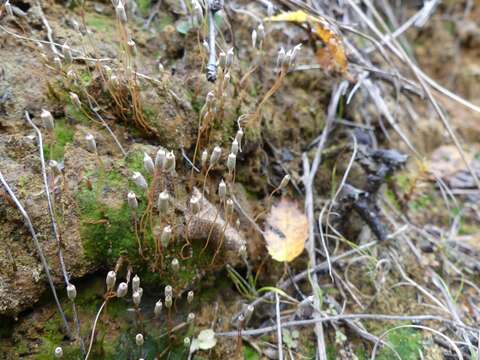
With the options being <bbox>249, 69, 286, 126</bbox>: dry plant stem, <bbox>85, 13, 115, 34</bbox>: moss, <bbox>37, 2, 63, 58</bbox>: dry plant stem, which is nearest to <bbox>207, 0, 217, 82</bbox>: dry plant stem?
<bbox>249, 69, 286, 126</bbox>: dry plant stem

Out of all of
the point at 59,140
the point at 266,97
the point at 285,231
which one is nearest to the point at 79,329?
the point at 59,140

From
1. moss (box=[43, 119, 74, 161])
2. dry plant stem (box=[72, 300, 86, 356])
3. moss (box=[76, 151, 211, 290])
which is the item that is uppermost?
moss (box=[43, 119, 74, 161])

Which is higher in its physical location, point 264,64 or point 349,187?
point 264,64

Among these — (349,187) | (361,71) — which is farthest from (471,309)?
(361,71)

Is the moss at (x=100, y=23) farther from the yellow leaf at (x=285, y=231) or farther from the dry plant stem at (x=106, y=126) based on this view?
the yellow leaf at (x=285, y=231)

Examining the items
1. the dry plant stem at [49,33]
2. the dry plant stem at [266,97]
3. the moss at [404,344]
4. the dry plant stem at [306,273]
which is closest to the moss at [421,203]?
the dry plant stem at [306,273]

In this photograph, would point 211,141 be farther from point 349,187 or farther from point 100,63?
point 349,187

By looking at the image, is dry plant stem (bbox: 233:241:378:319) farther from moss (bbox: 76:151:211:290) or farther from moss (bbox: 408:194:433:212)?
moss (bbox: 408:194:433:212)
